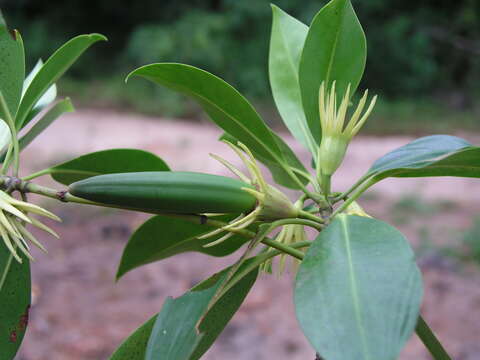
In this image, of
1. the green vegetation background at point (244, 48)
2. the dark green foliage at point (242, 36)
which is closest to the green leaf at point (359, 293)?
the green vegetation background at point (244, 48)

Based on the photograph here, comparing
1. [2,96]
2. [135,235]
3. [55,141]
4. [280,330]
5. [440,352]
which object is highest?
[55,141]

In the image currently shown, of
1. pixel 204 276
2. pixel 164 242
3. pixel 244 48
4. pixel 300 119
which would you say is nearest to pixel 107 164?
pixel 164 242

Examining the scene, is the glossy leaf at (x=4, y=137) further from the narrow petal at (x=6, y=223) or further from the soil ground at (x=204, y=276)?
the soil ground at (x=204, y=276)

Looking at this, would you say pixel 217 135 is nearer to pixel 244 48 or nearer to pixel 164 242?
pixel 244 48

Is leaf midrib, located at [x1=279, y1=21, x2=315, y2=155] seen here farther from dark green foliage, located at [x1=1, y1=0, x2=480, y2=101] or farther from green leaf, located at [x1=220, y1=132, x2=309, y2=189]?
dark green foliage, located at [x1=1, y1=0, x2=480, y2=101]

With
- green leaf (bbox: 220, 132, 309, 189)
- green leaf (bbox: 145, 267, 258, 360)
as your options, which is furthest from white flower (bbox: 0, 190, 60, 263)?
green leaf (bbox: 220, 132, 309, 189)

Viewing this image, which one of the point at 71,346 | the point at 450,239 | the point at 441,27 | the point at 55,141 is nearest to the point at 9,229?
the point at 71,346

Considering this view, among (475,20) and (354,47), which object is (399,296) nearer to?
(354,47)
